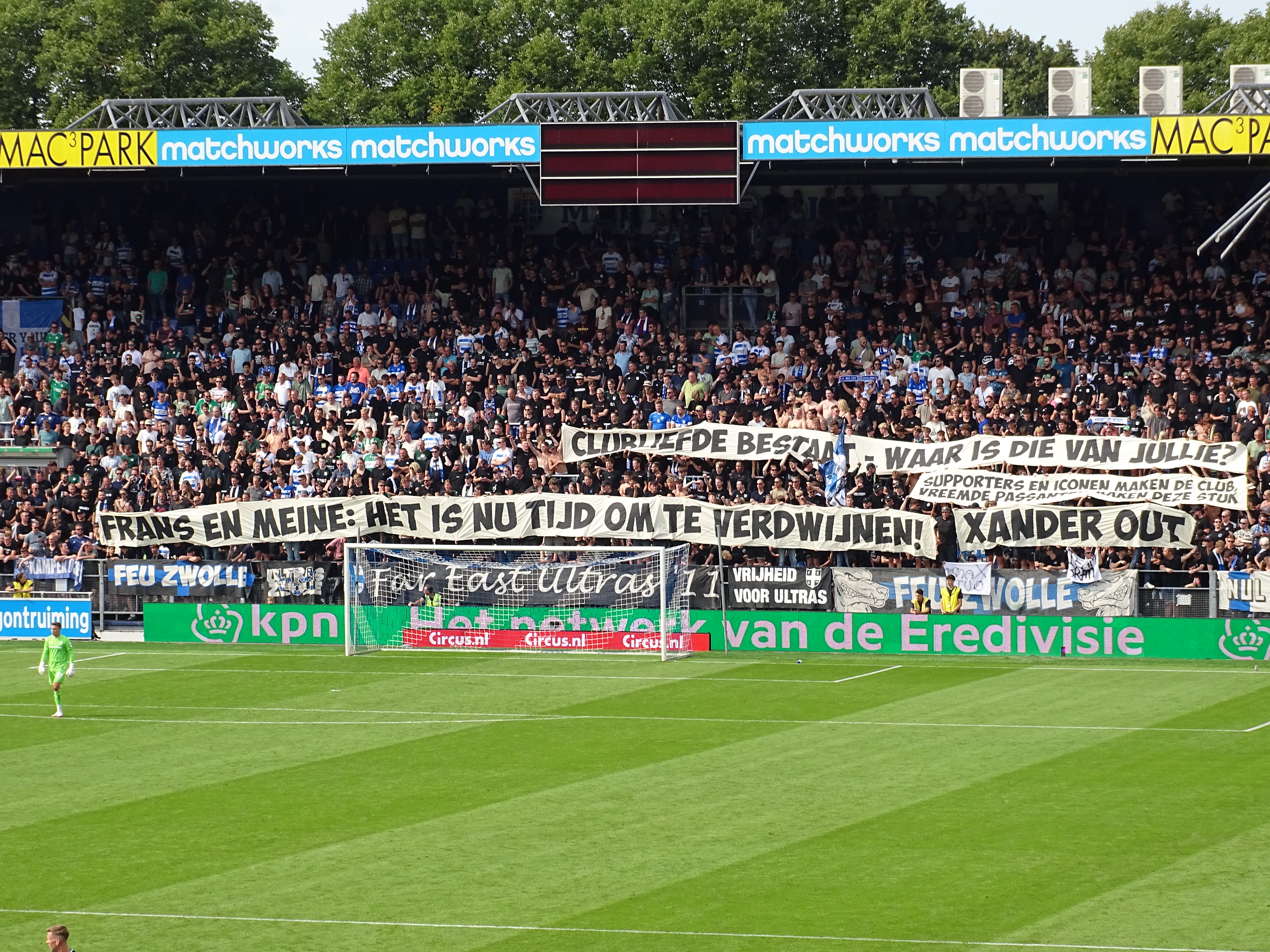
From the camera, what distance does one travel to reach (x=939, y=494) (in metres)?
33.2

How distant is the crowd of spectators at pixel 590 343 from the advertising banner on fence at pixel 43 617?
3.81 feet

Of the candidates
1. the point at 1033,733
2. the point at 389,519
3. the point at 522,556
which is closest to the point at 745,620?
the point at 522,556

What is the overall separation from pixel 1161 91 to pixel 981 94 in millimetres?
3680

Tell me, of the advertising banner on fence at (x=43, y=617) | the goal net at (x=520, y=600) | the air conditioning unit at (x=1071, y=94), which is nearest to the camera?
the goal net at (x=520, y=600)

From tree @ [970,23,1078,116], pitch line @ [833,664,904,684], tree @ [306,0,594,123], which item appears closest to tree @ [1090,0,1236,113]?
tree @ [970,23,1078,116]

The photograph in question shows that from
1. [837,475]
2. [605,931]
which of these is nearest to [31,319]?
[837,475]

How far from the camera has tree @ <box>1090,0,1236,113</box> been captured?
72.9m

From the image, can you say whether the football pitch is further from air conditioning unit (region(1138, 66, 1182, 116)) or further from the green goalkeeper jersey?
air conditioning unit (region(1138, 66, 1182, 116))

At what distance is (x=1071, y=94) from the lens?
37625mm

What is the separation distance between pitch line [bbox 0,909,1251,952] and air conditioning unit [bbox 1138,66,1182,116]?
26.7 metres

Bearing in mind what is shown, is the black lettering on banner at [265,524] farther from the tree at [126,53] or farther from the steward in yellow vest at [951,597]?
the tree at [126,53]

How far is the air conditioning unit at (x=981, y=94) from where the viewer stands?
37.7m

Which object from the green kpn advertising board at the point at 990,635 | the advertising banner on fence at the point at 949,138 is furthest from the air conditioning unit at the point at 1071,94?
the green kpn advertising board at the point at 990,635

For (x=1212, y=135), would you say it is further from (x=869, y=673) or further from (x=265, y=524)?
(x=265, y=524)
